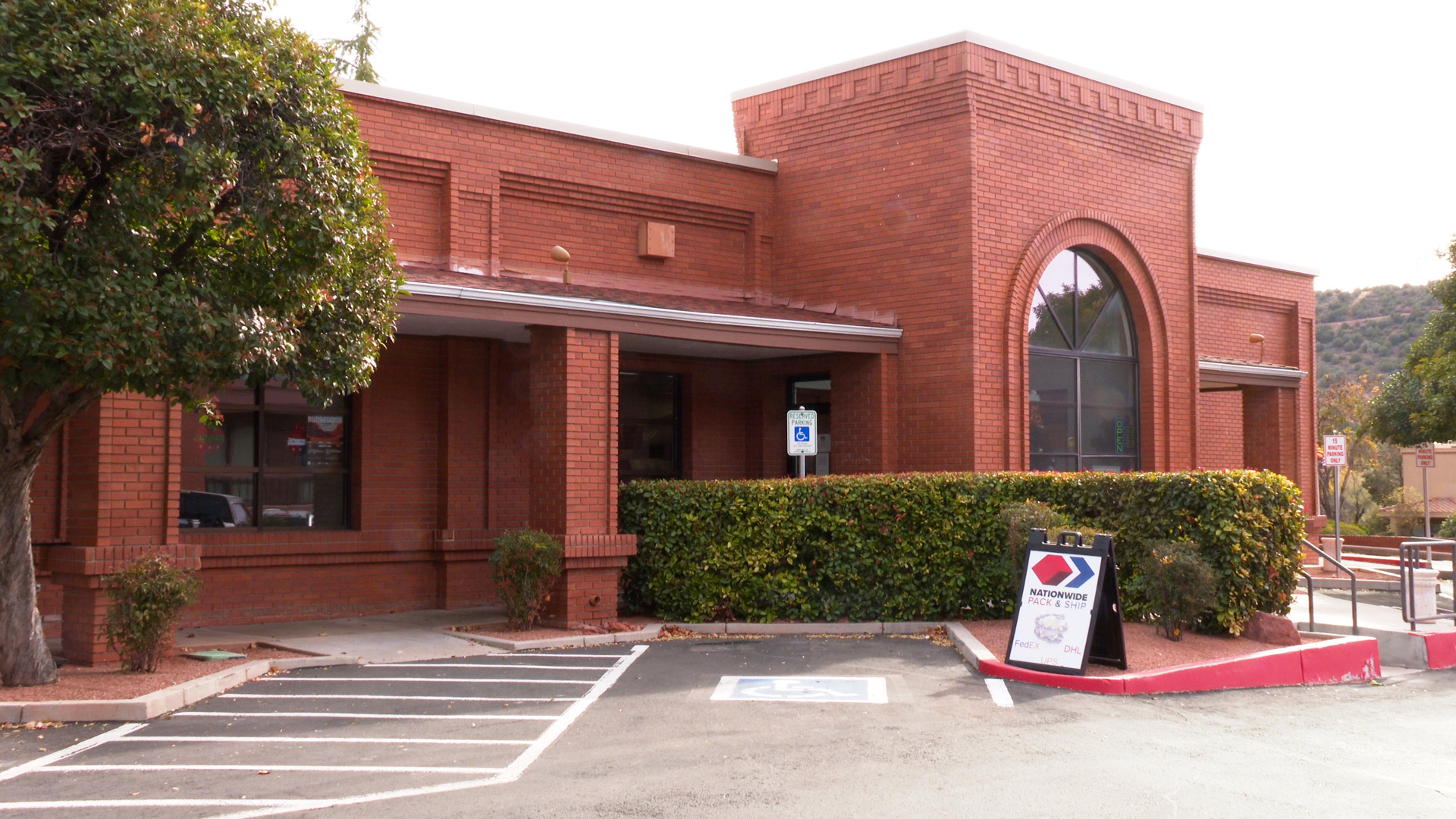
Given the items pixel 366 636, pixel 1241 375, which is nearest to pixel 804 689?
pixel 366 636

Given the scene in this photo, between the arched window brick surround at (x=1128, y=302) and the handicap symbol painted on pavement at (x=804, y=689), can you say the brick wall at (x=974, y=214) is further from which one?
the handicap symbol painted on pavement at (x=804, y=689)

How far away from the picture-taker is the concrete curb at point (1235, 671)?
9961 mm

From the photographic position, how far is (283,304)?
370 inches

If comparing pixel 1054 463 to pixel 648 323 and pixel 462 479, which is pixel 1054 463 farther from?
pixel 462 479

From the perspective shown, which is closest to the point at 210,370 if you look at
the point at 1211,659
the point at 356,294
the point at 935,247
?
the point at 356,294

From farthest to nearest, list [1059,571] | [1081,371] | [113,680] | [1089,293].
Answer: [1089,293] < [1081,371] < [1059,571] < [113,680]

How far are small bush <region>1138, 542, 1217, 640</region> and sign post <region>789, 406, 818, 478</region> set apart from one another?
12.8 ft

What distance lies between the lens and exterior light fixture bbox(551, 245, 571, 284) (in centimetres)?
1491

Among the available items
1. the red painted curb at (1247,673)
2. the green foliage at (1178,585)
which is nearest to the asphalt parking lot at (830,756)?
the red painted curb at (1247,673)

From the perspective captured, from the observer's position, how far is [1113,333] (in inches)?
701

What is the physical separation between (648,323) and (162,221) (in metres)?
5.69

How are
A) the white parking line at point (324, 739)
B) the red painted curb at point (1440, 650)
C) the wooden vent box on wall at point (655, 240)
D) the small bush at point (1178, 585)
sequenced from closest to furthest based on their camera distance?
the white parking line at point (324, 739) → the small bush at point (1178, 585) → the red painted curb at point (1440, 650) → the wooden vent box on wall at point (655, 240)

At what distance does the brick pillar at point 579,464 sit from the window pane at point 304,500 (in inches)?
103

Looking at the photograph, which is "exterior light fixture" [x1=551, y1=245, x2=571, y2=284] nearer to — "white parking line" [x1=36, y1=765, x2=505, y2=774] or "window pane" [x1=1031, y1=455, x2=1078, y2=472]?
"window pane" [x1=1031, y1=455, x2=1078, y2=472]
